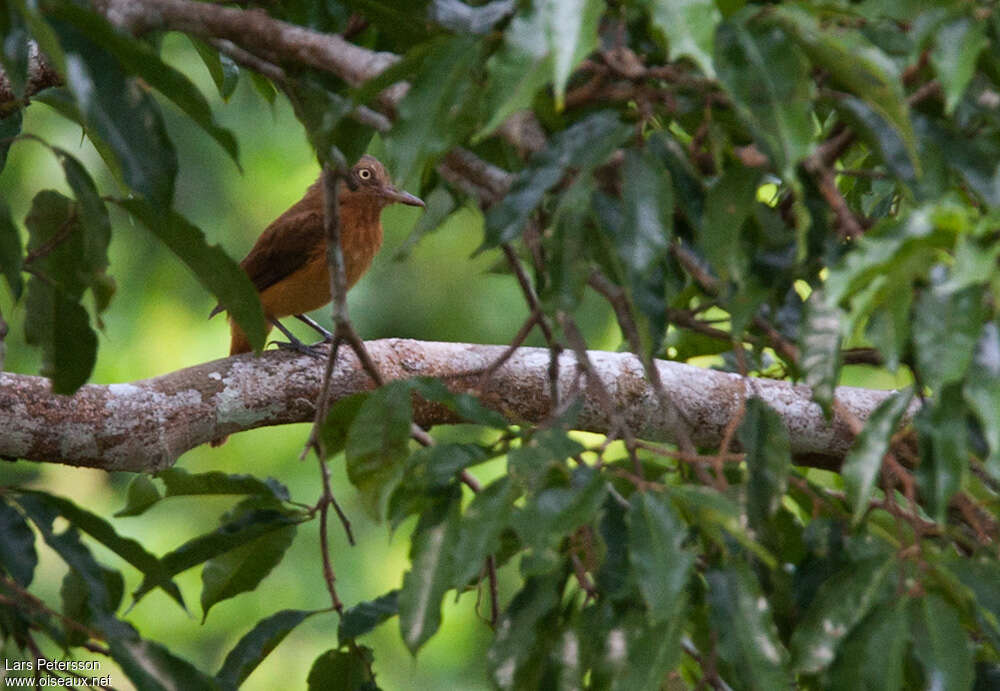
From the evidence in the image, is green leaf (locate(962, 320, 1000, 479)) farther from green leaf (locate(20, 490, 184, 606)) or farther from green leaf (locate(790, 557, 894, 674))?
green leaf (locate(20, 490, 184, 606))

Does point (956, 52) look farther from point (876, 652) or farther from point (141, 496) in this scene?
point (141, 496)

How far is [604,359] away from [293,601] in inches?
140

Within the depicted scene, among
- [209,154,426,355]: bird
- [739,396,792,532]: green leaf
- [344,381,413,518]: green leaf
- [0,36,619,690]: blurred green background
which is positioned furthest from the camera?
[0,36,619,690]: blurred green background

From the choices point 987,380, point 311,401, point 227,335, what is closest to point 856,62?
point 987,380

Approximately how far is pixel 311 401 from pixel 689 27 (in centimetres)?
216

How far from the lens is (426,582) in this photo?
162 cm

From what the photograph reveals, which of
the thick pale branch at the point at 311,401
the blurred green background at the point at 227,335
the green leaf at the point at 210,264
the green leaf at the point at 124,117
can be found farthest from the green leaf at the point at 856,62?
the blurred green background at the point at 227,335

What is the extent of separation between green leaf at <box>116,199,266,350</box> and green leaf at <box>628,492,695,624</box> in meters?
0.90

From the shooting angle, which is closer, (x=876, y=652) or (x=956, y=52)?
(x=956, y=52)

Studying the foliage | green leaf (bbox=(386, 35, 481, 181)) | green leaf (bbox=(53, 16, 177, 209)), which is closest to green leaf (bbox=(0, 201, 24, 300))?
the foliage

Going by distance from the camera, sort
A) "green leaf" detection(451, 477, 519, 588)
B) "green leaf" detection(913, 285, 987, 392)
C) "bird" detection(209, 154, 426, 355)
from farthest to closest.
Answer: "bird" detection(209, 154, 426, 355), "green leaf" detection(451, 477, 519, 588), "green leaf" detection(913, 285, 987, 392)

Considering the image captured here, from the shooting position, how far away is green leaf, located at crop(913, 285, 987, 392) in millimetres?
1309

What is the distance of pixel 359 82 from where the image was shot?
1.91 meters

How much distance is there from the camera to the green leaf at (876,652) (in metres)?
1.50
